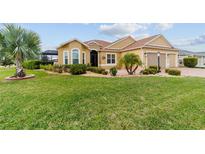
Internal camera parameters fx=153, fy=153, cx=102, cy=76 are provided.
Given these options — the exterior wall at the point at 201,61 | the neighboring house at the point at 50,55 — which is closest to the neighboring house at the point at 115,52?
the neighboring house at the point at 50,55

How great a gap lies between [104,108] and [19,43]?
870 cm

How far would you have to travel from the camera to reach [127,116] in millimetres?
4988

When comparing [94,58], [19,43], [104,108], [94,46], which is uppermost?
[94,46]

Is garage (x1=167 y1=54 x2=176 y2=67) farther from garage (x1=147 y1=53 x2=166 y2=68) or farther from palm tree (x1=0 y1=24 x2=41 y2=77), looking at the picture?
palm tree (x1=0 y1=24 x2=41 y2=77)

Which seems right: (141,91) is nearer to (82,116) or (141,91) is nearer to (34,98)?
(82,116)

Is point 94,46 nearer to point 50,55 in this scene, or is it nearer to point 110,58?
point 110,58

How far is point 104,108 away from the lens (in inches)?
218

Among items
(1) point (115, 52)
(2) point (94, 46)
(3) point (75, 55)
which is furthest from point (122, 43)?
(3) point (75, 55)

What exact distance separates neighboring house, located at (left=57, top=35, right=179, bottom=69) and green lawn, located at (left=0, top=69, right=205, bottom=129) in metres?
10.5

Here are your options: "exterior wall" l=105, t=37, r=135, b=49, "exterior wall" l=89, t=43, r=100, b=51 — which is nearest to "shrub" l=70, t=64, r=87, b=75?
"exterior wall" l=89, t=43, r=100, b=51

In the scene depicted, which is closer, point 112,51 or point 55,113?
point 55,113

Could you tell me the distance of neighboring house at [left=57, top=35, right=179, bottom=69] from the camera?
17703 mm
